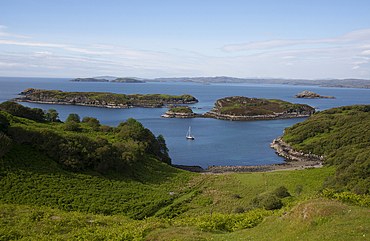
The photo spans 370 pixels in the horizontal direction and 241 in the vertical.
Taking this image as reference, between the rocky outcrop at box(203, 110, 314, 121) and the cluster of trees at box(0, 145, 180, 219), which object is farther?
the rocky outcrop at box(203, 110, 314, 121)

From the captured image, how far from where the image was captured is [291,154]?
64.9m

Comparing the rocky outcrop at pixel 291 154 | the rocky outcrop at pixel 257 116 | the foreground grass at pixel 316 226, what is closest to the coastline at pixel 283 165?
the rocky outcrop at pixel 291 154

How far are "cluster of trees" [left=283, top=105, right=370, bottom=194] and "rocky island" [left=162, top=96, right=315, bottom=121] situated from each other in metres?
44.7

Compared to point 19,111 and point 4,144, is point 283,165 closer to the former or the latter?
point 4,144

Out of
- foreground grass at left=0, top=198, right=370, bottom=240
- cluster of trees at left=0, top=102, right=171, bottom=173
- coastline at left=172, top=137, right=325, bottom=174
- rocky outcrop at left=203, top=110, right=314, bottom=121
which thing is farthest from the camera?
rocky outcrop at left=203, top=110, right=314, bottom=121

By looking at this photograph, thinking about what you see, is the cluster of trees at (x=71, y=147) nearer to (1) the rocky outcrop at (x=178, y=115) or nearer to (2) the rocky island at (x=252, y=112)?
(1) the rocky outcrop at (x=178, y=115)

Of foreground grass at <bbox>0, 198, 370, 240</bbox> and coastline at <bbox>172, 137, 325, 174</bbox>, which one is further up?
foreground grass at <bbox>0, 198, 370, 240</bbox>

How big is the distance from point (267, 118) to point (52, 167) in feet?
396

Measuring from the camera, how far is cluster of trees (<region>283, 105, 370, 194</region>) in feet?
109

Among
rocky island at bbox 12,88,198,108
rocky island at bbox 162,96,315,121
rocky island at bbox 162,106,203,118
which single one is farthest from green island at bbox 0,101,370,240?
rocky island at bbox 12,88,198,108

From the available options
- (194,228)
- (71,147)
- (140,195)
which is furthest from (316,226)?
(71,147)

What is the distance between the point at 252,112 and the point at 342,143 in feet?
256

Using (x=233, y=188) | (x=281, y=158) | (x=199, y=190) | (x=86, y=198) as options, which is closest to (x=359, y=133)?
(x=281, y=158)

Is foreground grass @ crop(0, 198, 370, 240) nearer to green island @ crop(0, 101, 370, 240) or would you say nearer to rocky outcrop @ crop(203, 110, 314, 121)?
green island @ crop(0, 101, 370, 240)
